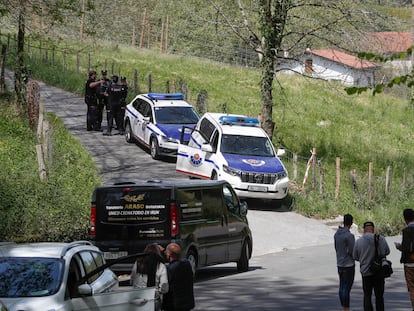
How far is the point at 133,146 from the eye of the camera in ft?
110

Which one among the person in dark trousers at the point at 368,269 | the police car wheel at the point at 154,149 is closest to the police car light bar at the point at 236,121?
the police car wheel at the point at 154,149

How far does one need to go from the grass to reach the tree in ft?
3.56

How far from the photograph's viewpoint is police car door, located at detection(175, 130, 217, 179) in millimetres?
27391

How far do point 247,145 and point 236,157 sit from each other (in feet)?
2.87

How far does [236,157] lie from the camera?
2731cm

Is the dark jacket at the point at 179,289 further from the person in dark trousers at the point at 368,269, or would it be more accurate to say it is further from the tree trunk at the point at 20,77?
the tree trunk at the point at 20,77

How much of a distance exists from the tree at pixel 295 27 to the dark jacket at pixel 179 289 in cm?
2232

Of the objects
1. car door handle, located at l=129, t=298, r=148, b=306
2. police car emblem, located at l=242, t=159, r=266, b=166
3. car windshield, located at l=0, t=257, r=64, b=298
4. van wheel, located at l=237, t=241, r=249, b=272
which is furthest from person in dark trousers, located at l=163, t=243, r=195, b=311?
police car emblem, located at l=242, t=159, r=266, b=166

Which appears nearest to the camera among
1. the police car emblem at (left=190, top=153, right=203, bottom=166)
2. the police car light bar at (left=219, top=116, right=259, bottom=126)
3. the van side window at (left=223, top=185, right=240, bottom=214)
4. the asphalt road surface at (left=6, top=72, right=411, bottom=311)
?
the asphalt road surface at (left=6, top=72, right=411, bottom=311)

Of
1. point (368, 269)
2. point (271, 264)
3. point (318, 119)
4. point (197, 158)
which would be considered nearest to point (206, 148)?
point (197, 158)

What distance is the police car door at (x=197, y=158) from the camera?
89.9 feet

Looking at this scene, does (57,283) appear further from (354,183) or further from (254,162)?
(354,183)

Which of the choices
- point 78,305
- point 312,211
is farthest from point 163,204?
point 312,211

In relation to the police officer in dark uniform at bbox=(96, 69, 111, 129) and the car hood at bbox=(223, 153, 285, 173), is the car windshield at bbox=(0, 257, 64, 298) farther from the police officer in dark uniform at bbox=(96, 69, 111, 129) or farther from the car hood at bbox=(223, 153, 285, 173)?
the police officer in dark uniform at bbox=(96, 69, 111, 129)
